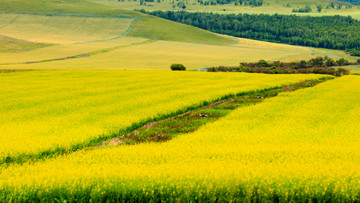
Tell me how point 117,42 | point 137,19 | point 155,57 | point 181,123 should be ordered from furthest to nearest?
point 137,19 → point 117,42 → point 155,57 → point 181,123

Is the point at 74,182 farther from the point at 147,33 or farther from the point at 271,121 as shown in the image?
the point at 147,33

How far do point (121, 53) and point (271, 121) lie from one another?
9585cm

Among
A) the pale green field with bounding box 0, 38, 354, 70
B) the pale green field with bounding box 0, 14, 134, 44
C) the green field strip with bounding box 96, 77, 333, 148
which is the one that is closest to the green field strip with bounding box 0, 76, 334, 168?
the green field strip with bounding box 96, 77, 333, 148

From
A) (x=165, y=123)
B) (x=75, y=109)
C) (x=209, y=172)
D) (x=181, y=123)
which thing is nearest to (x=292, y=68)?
(x=181, y=123)

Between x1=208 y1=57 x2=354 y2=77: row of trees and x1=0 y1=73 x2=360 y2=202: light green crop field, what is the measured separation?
64.1 m

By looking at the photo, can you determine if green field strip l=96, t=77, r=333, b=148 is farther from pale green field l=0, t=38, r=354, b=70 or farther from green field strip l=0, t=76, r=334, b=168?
pale green field l=0, t=38, r=354, b=70

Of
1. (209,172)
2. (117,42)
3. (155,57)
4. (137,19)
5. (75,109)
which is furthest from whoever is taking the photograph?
(137,19)

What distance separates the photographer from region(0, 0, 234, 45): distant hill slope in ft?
517

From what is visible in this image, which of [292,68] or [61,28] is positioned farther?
[61,28]

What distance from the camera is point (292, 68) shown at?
95.8 meters

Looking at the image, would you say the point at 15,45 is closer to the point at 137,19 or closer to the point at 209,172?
the point at 137,19

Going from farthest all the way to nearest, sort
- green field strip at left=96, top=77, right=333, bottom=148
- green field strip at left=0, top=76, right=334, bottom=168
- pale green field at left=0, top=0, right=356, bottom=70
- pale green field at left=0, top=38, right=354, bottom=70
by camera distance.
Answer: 1. pale green field at left=0, top=0, right=356, bottom=70
2. pale green field at left=0, top=38, right=354, bottom=70
3. green field strip at left=96, top=77, right=333, bottom=148
4. green field strip at left=0, top=76, right=334, bottom=168

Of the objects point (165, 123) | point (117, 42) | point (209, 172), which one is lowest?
point (117, 42)

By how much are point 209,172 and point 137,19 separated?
554ft
